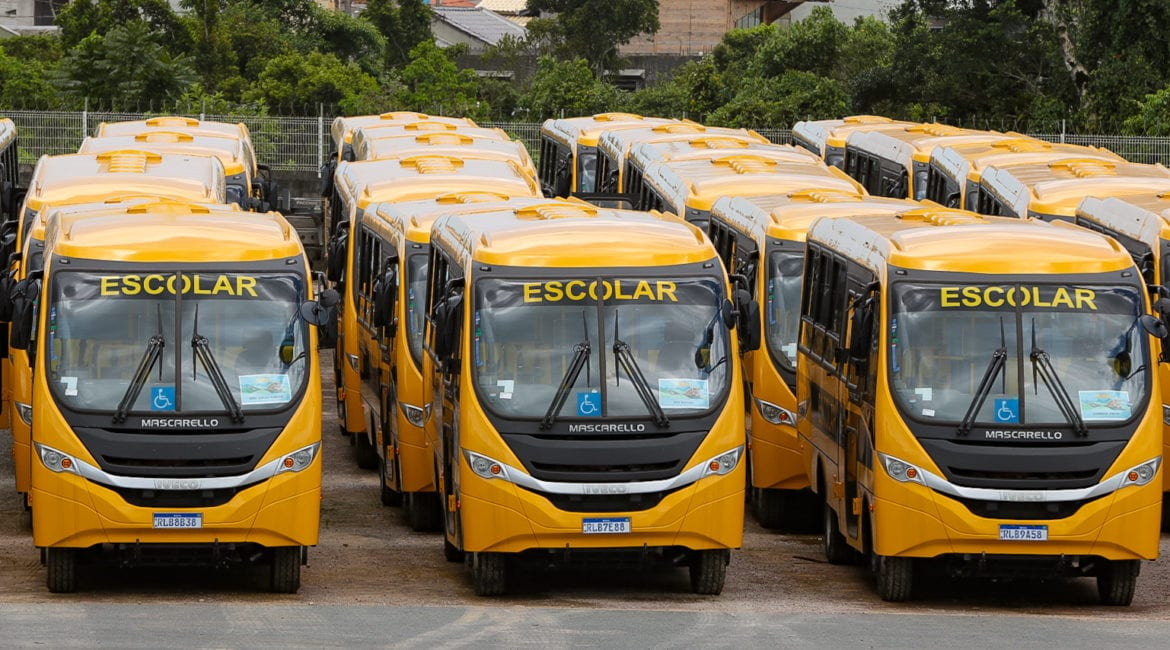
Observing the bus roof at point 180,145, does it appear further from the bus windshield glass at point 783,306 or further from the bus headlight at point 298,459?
the bus headlight at point 298,459

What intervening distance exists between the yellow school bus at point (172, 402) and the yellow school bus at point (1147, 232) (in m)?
6.40

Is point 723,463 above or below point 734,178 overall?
below

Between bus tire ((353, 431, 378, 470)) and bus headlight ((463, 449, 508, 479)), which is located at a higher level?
bus headlight ((463, 449, 508, 479))

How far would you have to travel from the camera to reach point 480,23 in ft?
339

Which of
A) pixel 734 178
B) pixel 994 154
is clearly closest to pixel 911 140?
pixel 994 154

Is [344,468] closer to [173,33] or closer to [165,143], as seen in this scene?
[165,143]

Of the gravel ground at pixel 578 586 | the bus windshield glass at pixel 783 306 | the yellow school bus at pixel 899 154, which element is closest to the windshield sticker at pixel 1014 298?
the gravel ground at pixel 578 586

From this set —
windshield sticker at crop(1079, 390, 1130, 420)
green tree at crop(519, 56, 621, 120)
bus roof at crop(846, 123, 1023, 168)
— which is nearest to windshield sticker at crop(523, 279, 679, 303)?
windshield sticker at crop(1079, 390, 1130, 420)

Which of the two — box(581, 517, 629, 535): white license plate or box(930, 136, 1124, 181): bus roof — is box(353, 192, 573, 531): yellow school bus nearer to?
box(581, 517, 629, 535): white license plate

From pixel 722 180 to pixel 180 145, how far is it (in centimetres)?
1021

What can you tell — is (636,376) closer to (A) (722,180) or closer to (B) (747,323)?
(B) (747,323)

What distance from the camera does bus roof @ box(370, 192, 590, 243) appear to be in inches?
712

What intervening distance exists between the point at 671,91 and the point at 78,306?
44.6 meters

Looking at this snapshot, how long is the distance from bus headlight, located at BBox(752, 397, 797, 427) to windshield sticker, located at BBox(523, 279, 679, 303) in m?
Result: 3.78
